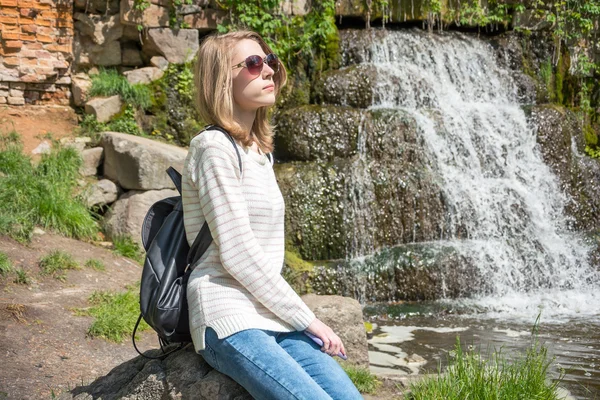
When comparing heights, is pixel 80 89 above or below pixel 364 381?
above

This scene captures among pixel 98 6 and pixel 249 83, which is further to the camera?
pixel 98 6

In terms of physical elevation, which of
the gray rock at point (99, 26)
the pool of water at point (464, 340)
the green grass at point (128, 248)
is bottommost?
the pool of water at point (464, 340)

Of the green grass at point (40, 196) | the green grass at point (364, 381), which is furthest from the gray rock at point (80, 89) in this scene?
the green grass at point (364, 381)

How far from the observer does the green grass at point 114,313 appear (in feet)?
17.5

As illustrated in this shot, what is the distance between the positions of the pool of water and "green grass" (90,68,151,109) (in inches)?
152

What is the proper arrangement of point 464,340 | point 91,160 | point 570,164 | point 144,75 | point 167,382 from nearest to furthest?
point 167,382
point 464,340
point 91,160
point 144,75
point 570,164

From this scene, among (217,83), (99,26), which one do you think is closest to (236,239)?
(217,83)

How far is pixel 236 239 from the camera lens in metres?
2.50

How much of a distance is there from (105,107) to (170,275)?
685 cm

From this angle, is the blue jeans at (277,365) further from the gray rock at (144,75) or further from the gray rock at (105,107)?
the gray rock at (144,75)

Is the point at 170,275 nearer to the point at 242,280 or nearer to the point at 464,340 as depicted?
the point at 242,280

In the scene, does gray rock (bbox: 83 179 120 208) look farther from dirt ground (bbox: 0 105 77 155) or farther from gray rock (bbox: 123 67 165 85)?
gray rock (bbox: 123 67 165 85)

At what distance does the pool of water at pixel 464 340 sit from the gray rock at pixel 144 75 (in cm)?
418

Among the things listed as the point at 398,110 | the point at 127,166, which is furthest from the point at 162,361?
the point at 398,110
